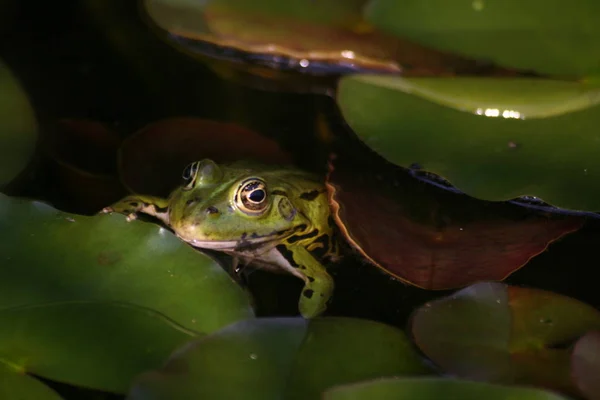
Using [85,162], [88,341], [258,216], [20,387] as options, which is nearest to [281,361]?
[88,341]

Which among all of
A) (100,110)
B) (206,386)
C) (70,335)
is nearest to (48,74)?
(100,110)

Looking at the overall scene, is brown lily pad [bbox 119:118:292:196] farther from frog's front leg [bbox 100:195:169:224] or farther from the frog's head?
the frog's head

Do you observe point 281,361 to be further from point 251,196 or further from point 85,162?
point 85,162

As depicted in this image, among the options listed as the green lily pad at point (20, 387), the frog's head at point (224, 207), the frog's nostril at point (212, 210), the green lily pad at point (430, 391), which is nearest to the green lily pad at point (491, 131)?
the frog's head at point (224, 207)

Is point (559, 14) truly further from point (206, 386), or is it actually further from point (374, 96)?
point (206, 386)

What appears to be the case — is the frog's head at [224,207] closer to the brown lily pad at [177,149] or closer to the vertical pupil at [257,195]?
the vertical pupil at [257,195]
